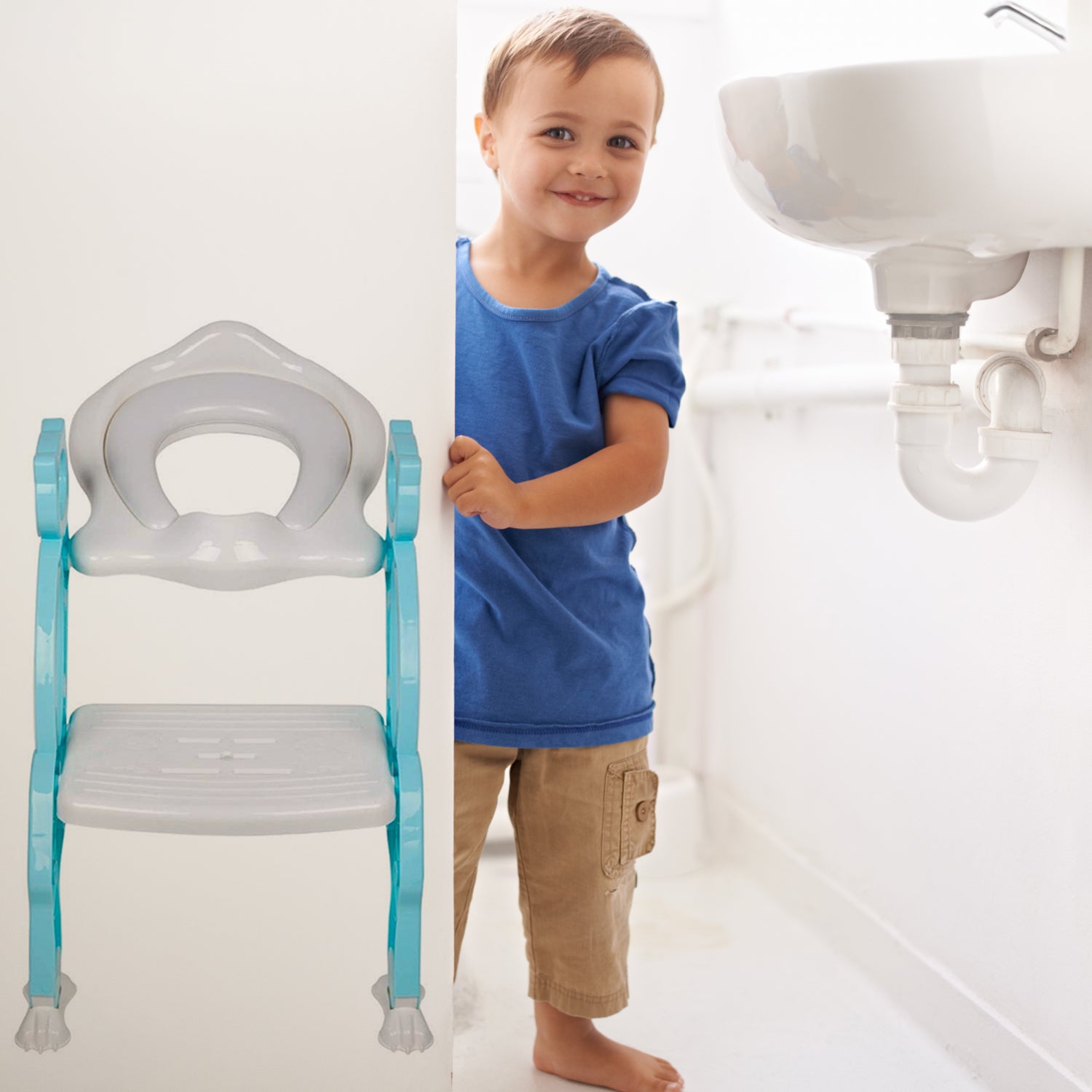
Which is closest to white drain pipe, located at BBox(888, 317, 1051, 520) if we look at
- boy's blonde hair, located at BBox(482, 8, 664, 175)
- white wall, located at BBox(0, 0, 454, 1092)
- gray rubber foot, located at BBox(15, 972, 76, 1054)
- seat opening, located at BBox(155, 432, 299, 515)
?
boy's blonde hair, located at BBox(482, 8, 664, 175)

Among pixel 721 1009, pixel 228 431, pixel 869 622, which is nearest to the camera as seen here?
pixel 228 431

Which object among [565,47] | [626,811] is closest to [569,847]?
[626,811]

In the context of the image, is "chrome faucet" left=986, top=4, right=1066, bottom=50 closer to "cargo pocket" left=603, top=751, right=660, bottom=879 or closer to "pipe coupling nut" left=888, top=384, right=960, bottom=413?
"pipe coupling nut" left=888, top=384, right=960, bottom=413

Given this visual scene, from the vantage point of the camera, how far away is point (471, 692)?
4.26 feet

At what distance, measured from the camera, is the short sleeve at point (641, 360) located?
1.27 metres

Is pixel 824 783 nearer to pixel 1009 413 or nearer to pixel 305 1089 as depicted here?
pixel 1009 413

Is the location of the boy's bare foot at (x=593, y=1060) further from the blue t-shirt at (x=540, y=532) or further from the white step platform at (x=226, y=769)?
the white step platform at (x=226, y=769)

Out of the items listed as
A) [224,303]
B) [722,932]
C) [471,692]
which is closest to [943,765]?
[722,932]

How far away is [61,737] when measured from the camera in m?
0.98

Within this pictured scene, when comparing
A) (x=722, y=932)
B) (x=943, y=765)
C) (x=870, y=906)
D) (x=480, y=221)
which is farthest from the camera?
(x=480, y=221)

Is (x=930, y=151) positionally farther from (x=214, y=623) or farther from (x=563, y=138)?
(x=214, y=623)

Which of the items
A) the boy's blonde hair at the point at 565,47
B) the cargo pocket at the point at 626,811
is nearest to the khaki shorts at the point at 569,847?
the cargo pocket at the point at 626,811

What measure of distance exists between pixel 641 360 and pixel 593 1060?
0.72m

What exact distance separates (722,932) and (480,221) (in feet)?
3.51
